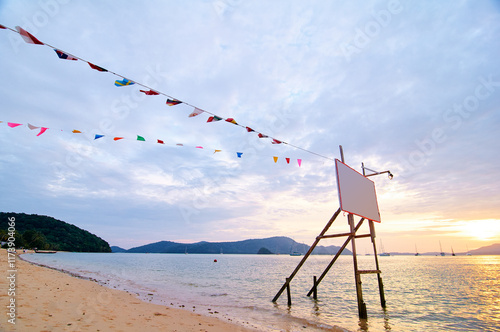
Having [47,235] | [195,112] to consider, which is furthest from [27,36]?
[47,235]

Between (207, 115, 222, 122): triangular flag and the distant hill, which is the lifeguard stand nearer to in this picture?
(207, 115, 222, 122): triangular flag

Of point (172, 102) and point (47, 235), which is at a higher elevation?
point (172, 102)

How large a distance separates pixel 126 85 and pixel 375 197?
13.7m

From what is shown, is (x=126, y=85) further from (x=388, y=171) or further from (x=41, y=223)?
(x=41, y=223)

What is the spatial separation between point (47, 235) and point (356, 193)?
165632mm

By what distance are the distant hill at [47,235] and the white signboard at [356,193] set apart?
10670cm

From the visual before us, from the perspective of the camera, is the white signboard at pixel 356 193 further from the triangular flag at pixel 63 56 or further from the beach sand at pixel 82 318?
the triangular flag at pixel 63 56

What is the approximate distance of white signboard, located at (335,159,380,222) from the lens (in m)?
11.7

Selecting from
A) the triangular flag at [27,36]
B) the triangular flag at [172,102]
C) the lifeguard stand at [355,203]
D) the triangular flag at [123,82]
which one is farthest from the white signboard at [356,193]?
the triangular flag at [27,36]

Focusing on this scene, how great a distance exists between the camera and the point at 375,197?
46.6 ft

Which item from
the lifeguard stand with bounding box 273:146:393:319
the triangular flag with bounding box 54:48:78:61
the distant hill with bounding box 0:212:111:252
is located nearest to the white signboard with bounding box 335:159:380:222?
the lifeguard stand with bounding box 273:146:393:319

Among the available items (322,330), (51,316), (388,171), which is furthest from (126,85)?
(388,171)

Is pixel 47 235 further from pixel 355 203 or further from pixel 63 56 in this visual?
pixel 355 203

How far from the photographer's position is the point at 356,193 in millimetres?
12570
